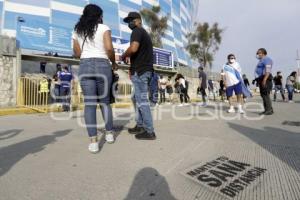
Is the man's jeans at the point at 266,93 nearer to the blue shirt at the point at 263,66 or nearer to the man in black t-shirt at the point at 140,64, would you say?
the blue shirt at the point at 263,66

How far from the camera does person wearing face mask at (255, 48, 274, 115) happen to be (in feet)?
25.6

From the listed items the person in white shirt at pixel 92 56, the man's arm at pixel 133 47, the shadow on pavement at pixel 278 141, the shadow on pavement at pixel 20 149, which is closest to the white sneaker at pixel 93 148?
the person in white shirt at pixel 92 56

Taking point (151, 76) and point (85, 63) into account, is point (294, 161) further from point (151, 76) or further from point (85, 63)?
point (85, 63)

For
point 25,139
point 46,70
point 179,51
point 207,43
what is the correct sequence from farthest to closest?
point 179,51 < point 207,43 < point 46,70 < point 25,139

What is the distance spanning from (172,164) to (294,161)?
1.27m

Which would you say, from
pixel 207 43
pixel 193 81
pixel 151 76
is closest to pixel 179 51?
pixel 207 43

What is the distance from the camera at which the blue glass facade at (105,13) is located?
1252 inches

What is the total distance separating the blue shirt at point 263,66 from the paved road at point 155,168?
3.63 m

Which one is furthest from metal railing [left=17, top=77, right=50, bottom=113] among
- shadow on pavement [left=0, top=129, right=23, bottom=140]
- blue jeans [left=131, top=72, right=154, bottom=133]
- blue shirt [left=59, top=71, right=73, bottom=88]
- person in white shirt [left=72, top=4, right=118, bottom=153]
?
person in white shirt [left=72, top=4, right=118, bottom=153]

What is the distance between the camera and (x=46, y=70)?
19562mm

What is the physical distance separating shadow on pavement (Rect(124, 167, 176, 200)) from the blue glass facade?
2265 centimetres

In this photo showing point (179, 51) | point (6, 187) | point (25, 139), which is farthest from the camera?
point (179, 51)

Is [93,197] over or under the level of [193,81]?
under

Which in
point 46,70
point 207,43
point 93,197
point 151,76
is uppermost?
point 207,43
